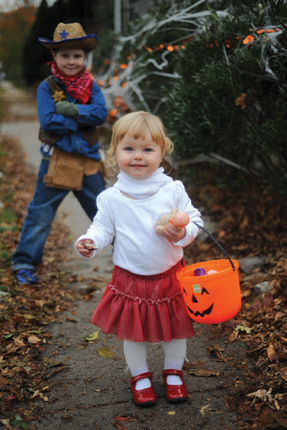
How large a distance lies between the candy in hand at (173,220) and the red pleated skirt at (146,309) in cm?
33

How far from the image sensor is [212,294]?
92.0 inches

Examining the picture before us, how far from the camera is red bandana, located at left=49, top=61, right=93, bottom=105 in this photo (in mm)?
3953

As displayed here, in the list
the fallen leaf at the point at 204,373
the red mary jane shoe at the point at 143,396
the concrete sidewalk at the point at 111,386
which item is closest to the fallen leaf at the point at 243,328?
the concrete sidewalk at the point at 111,386

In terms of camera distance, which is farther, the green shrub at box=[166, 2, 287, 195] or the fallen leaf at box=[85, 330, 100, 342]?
the green shrub at box=[166, 2, 287, 195]

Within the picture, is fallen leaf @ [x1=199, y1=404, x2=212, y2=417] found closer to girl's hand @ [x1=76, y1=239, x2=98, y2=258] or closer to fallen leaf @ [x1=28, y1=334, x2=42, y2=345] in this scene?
girl's hand @ [x1=76, y1=239, x2=98, y2=258]

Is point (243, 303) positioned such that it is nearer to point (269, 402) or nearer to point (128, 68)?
point (269, 402)

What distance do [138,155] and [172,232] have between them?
1.55ft

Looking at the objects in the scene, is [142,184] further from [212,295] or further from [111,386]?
[111,386]

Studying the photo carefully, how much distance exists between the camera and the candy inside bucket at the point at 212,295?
2322mm

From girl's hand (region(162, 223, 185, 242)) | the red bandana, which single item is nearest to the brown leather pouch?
the red bandana

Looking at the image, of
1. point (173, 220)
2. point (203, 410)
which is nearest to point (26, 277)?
point (203, 410)

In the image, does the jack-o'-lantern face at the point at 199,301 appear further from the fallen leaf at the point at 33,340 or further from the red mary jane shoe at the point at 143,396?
the fallen leaf at the point at 33,340

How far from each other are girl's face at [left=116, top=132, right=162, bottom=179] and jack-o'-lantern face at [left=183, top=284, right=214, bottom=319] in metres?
0.68

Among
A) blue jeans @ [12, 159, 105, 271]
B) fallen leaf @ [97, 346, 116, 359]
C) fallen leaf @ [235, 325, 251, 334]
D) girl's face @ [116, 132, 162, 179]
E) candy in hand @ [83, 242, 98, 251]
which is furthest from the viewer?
blue jeans @ [12, 159, 105, 271]
